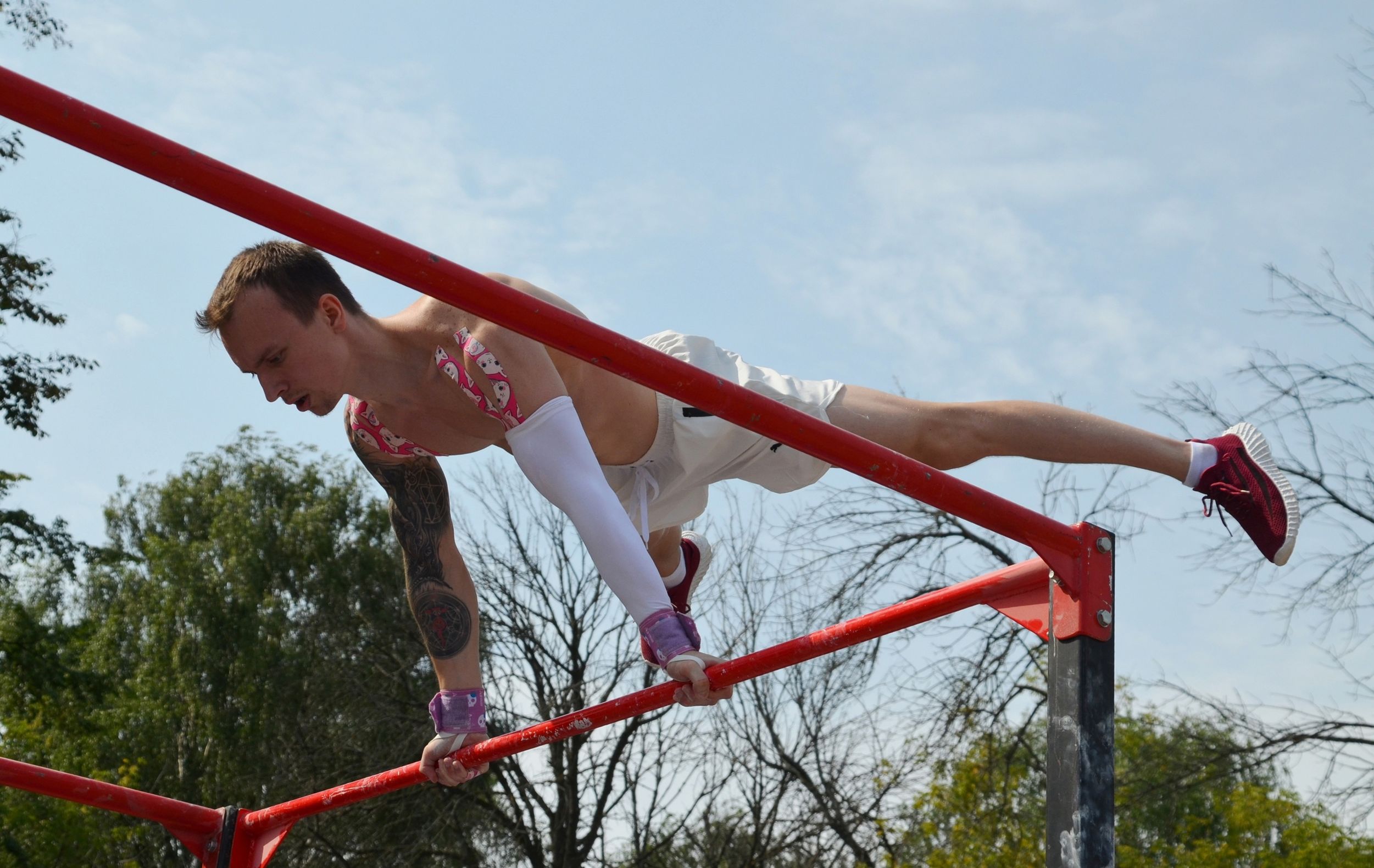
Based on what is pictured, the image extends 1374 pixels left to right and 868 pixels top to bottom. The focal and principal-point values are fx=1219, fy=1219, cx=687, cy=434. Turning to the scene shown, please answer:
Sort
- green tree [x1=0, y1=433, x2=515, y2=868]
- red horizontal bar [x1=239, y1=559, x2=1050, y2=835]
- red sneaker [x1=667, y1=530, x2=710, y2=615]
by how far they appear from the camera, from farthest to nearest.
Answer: green tree [x1=0, y1=433, x2=515, y2=868]
red sneaker [x1=667, y1=530, x2=710, y2=615]
red horizontal bar [x1=239, y1=559, x2=1050, y2=835]

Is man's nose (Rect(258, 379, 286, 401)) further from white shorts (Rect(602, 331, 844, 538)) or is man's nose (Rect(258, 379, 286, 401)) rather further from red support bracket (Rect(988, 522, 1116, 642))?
red support bracket (Rect(988, 522, 1116, 642))

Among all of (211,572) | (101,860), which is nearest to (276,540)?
(211,572)

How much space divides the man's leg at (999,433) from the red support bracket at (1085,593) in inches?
22.0

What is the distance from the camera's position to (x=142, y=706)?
18.6m

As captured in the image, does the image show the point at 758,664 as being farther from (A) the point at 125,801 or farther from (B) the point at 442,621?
(A) the point at 125,801

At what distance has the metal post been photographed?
4.80ft

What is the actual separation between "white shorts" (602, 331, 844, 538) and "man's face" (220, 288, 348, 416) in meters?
0.61

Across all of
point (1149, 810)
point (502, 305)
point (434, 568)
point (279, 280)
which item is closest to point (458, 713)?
point (434, 568)

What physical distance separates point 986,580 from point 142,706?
1938 cm

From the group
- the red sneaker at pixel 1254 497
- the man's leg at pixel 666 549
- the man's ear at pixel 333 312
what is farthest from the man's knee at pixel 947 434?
the man's ear at pixel 333 312

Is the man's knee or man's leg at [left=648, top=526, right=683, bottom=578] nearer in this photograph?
the man's knee

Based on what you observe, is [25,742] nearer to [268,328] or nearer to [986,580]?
[268,328]

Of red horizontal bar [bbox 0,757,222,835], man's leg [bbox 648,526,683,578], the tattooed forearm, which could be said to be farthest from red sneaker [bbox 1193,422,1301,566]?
red horizontal bar [bbox 0,757,222,835]

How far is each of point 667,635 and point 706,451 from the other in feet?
1.89
